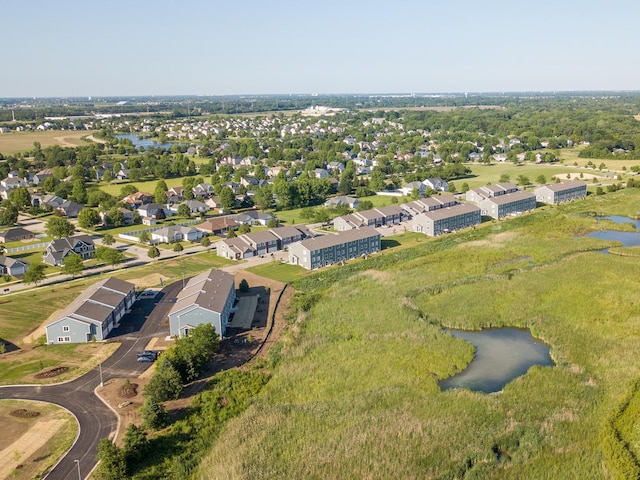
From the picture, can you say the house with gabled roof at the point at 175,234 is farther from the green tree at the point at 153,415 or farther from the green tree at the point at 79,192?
the green tree at the point at 153,415

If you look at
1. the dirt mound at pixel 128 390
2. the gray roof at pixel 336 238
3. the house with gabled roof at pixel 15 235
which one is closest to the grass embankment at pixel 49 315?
the dirt mound at pixel 128 390

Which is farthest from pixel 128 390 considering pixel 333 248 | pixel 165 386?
pixel 333 248

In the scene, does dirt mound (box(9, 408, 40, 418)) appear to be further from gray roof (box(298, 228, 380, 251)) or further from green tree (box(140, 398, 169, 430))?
gray roof (box(298, 228, 380, 251))

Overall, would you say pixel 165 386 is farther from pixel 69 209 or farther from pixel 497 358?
pixel 69 209

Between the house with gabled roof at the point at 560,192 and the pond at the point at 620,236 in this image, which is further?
the house with gabled roof at the point at 560,192

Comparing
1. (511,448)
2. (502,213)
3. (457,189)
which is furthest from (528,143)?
(511,448)

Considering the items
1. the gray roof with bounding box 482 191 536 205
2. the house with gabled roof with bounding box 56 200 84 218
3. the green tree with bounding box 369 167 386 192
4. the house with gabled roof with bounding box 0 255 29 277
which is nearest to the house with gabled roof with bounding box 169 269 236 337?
the house with gabled roof with bounding box 0 255 29 277
